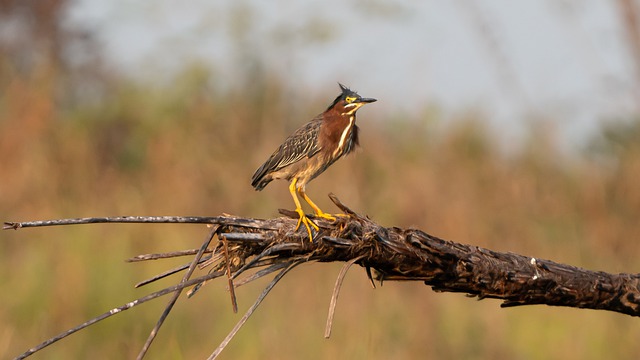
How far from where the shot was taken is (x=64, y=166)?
6848 mm

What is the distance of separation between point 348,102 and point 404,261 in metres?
1.14

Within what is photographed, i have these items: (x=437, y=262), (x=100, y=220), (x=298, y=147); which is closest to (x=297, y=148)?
(x=298, y=147)

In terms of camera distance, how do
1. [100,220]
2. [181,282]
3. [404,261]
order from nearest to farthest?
[100,220] < [181,282] < [404,261]

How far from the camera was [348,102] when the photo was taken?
3.24 m

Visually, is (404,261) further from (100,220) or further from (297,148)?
(297,148)

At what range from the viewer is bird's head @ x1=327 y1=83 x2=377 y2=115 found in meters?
3.20

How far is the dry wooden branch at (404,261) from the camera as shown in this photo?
6.41 feet

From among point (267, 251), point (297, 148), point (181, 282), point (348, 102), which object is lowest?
point (181, 282)

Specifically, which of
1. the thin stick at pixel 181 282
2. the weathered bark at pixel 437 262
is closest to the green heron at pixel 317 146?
the weathered bark at pixel 437 262

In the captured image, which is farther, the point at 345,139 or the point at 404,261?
the point at 345,139

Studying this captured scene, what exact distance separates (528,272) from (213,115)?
5.69 meters

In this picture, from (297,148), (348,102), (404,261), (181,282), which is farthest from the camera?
(348,102)

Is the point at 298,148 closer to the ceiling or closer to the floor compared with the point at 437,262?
closer to the ceiling

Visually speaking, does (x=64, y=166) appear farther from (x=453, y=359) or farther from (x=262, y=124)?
(x=453, y=359)
